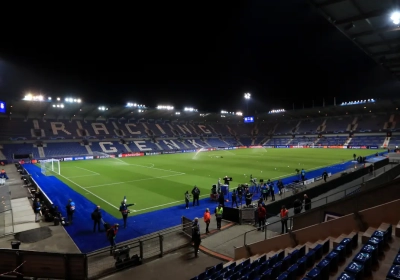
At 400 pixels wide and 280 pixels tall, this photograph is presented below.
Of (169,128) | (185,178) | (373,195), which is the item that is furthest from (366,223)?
(169,128)

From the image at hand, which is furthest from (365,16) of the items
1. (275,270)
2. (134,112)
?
(134,112)

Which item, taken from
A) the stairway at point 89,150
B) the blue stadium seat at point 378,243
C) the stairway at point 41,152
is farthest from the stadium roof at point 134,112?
the blue stadium seat at point 378,243

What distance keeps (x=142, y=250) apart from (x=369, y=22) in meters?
11.5

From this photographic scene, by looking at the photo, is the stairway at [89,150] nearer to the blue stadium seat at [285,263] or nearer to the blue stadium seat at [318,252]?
the blue stadium seat at [285,263]

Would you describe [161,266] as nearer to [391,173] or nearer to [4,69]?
[391,173]

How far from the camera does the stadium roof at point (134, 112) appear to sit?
59000 millimetres

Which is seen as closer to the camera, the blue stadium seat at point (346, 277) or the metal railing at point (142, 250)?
the blue stadium seat at point (346, 277)

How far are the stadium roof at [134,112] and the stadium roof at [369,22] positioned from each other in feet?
196

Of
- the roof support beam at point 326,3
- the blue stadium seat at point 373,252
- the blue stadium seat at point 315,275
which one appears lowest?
the blue stadium seat at point 315,275

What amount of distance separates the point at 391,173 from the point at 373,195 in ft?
39.9

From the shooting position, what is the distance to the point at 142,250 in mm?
9867

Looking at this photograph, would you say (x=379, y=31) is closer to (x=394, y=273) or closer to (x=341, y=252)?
(x=341, y=252)

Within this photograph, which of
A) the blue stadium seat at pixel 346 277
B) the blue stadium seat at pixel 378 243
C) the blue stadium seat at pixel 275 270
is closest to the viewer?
the blue stadium seat at pixel 346 277

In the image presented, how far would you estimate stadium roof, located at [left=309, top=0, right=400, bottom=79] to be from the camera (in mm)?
7039
